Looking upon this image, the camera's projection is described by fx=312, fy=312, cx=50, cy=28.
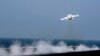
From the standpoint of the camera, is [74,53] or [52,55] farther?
[74,53]

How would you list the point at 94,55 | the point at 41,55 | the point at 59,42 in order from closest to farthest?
the point at 41,55 < the point at 94,55 < the point at 59,42

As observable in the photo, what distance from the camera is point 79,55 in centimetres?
770

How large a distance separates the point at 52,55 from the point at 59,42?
41.7 metres

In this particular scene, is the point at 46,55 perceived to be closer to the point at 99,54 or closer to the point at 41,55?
the point at 41,55

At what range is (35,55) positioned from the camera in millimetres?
6934

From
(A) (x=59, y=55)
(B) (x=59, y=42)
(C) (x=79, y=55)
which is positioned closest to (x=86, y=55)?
(C) (x=79, y=55)

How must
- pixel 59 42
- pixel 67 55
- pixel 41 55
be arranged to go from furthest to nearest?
pixel 59 42
pixel 67 55
pixel 41 55

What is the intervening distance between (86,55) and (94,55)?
319 mm

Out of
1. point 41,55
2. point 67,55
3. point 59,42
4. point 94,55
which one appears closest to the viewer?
point 41,55

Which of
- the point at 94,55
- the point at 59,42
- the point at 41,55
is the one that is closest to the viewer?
the point at 41,55

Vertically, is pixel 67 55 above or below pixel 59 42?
below

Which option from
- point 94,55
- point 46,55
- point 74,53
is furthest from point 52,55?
point 94,55

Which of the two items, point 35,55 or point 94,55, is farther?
point 94,55

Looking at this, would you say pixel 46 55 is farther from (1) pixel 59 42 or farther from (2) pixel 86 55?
(1) pixel 59 42
